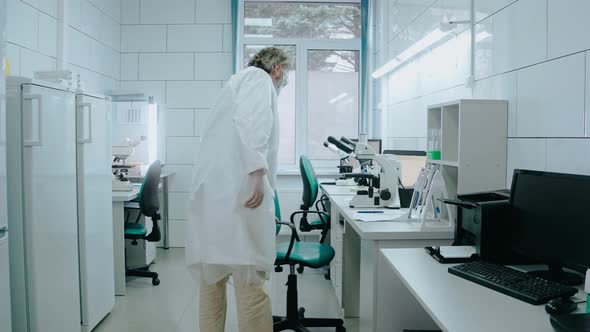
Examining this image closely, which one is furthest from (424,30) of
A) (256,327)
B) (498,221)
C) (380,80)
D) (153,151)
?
(153,151)

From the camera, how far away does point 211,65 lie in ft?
15.9

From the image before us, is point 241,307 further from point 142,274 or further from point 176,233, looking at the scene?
point 176,233

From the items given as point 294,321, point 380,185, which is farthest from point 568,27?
point 294,321

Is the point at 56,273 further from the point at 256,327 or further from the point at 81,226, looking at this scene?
the point at 256,327

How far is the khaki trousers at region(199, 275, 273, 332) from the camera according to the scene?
1.97 meters

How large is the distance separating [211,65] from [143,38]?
776 millimetres

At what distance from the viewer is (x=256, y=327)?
6.50 feet

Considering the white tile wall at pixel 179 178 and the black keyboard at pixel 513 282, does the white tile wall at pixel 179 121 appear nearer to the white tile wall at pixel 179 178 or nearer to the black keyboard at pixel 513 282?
the white tile wall at pixel 179 178

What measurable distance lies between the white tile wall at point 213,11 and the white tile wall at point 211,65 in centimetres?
37

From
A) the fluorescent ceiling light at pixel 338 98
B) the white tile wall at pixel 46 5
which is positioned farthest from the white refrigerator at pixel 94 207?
the fluorescent ceiling light at pixel 338 98

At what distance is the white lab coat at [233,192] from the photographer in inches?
74.8

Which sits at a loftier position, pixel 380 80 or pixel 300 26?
pixel 300 26

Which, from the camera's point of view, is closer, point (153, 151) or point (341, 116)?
point (153, 151)

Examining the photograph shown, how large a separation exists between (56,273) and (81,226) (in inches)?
13.7
